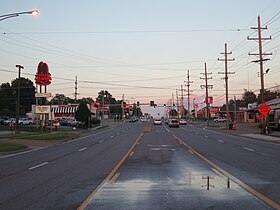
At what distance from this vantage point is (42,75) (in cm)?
5328

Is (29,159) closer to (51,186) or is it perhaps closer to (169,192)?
(51,186)

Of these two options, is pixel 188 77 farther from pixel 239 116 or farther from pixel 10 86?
pixel 10 86

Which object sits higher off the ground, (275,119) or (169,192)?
(275,119)

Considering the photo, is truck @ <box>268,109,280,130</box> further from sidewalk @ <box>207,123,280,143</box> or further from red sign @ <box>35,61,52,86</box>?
red sign @ <box>35,61,52,86</box>

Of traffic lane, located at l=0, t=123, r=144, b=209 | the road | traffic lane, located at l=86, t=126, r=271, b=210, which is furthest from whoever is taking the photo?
traffic lane, located at l=0, t=123, r=144, b=209

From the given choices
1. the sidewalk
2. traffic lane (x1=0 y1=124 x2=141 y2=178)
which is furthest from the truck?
traffic lane (x1=0 y1=124 x2=141 y2=178)

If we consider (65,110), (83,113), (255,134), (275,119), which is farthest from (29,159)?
(65,110)

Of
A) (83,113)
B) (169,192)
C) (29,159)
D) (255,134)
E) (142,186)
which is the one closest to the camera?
(169,192)

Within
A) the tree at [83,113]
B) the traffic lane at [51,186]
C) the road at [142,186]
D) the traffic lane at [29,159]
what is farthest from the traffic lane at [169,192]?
the tree at [83,113]

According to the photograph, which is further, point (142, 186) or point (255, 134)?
point (255, 134)

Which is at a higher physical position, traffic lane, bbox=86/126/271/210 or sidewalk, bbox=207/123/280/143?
sidewalk, bbox=207/123/280/143

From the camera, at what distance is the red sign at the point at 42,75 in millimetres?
52906

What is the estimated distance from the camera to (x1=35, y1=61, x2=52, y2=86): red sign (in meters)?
52.9

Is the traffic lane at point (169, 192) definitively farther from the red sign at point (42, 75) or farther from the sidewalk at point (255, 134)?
the red sign at point (42, 75)
